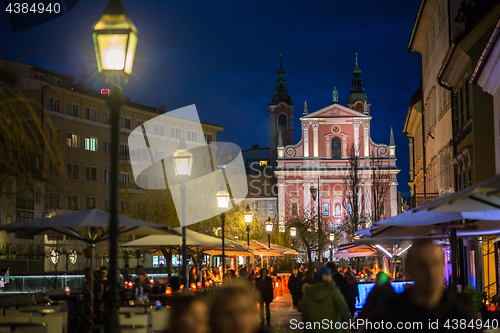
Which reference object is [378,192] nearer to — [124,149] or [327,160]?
[124,149]

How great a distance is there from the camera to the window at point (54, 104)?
178ft

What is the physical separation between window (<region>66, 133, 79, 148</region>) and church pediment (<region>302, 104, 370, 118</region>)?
28.3m

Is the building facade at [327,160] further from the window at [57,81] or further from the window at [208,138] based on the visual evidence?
the window at [57,81]

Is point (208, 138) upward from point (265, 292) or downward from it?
upward

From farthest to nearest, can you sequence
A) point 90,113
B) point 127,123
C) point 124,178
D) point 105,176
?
point 127,123, point 124,178, point 105,176, point 90,113

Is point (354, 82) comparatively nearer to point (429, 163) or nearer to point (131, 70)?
point (429, 163)

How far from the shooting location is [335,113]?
76000 mm

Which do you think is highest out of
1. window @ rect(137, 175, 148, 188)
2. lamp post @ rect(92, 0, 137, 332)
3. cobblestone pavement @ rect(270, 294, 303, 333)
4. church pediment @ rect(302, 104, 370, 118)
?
church pediment @ rect(302, 104, 370, 118)

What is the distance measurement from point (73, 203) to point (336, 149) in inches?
1269

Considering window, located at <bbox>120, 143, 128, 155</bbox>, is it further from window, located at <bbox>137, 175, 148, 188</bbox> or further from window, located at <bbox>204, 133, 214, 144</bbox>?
window, located at <bbox>204, 133, 214, 144</bbox>

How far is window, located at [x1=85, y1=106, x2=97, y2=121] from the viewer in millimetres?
58694

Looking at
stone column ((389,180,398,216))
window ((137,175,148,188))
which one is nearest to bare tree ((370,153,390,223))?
stone column ((389,180,398,216))

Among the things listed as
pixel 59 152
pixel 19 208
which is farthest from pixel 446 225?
pixel 19 208

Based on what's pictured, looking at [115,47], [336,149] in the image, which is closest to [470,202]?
[115,47]
